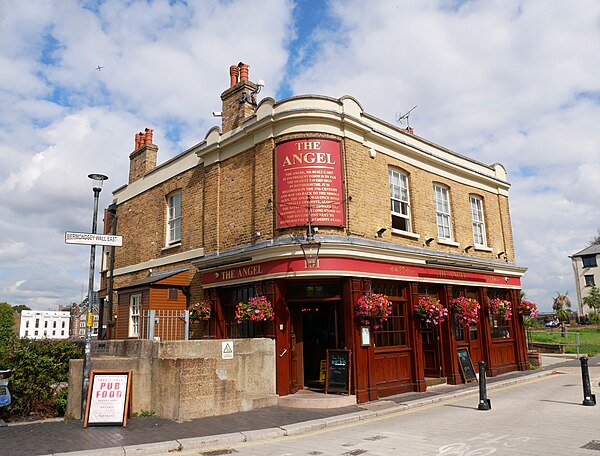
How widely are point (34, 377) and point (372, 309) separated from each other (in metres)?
7.67

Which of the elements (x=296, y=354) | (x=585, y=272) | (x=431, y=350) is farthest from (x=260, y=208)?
(x=585, y=272)

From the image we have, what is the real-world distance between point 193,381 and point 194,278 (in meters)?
5.84

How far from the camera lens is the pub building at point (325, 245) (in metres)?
12.2

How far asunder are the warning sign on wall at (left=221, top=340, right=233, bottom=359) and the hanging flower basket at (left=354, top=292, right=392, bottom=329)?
3.23m

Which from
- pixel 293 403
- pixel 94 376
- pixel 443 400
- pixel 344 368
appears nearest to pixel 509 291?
pixel 443 400

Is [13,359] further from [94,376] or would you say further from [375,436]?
[375,436]

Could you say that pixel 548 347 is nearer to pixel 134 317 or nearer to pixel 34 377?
pixel 134 317

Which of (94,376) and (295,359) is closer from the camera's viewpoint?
(94,376)

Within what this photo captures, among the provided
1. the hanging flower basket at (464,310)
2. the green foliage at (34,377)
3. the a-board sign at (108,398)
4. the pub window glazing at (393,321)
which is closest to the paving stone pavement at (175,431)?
the a-board sign at (108,398)

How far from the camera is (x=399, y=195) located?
49.3 feet

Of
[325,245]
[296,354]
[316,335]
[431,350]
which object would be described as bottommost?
[431,350]

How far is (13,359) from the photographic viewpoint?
9773mm

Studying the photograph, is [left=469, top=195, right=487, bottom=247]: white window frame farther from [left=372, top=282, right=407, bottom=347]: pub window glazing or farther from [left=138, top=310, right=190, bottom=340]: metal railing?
[left=138, top=310, right=190, bottom=340]: metal railing

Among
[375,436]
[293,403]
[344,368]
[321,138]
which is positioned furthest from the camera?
[321,138]
